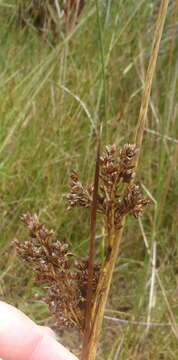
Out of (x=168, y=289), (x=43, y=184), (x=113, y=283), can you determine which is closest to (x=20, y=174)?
(x=43, y=184)

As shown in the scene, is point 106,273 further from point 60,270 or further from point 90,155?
point 90,155

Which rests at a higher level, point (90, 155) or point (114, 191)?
point (114, 191)

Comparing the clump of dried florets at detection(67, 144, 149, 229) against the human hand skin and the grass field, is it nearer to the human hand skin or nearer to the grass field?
the human hand skin

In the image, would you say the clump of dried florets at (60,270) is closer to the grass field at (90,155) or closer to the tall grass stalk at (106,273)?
the tall grass stalk at (106,273)

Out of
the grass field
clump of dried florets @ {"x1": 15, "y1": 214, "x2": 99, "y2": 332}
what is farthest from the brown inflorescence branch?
the grass field

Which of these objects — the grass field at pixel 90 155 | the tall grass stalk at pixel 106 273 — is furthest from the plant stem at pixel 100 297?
the grass field at pixel 90 155

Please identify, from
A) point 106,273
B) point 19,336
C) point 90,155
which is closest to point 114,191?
point 106,273
